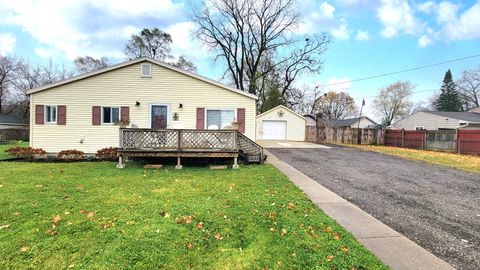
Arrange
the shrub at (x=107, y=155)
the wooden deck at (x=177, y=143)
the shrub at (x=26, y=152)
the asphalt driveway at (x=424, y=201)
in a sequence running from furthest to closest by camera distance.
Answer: the shrub at (x=26, y=152) → the shrub at (x=107, y=155) → the wooden deck at (x=177, y=143) → the asphalt driveway at (x=424, y=201)

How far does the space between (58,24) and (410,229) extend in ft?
70.5

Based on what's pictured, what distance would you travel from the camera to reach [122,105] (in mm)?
12906

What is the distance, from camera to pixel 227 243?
3.40 metres

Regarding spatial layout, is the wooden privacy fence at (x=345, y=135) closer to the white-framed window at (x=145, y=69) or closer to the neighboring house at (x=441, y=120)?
the neighboring house at (x=441, y=120)

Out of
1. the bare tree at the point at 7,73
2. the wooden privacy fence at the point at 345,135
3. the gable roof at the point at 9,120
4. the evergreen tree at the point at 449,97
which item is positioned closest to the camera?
the wooden privacy fence at the point at 345,135

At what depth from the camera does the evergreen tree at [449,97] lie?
157ft

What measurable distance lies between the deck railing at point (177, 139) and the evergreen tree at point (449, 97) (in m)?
54.4

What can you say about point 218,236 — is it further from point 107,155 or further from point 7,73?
point 7,73

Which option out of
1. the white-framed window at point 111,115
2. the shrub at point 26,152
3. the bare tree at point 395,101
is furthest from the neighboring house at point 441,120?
the shrub at point 26,152

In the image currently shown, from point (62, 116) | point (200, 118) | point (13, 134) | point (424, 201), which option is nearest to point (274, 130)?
point (200, 118)

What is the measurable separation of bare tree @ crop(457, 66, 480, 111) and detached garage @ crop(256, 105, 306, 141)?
4010 cm

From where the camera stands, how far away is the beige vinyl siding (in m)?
28.0

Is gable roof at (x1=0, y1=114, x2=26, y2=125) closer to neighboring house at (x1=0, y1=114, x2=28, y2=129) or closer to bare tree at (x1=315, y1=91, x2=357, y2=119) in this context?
neighboring house at (x1=0, y1=114, x2=28, y2=129)

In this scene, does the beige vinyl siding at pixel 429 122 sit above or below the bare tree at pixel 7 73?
below
